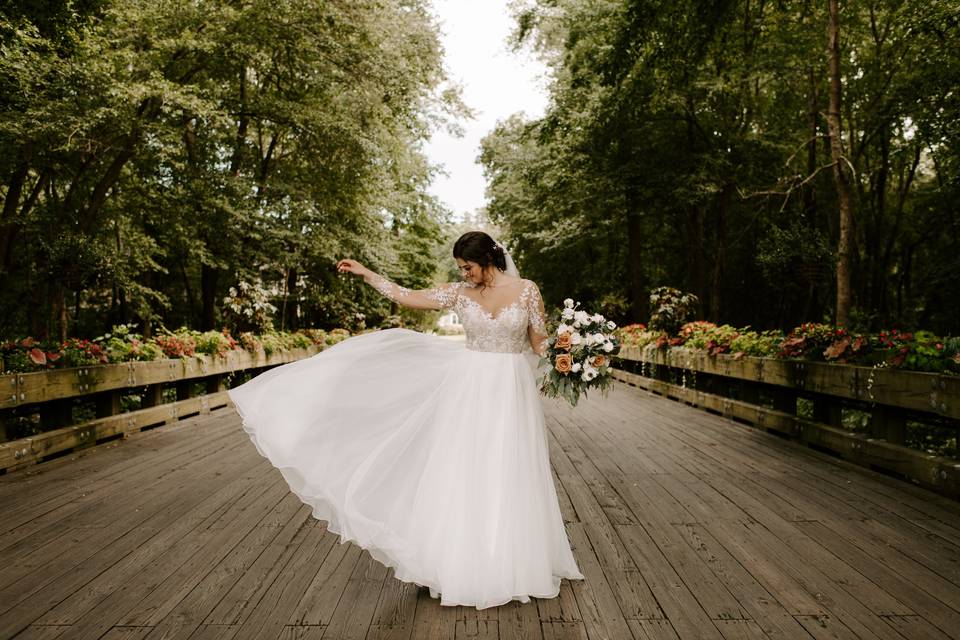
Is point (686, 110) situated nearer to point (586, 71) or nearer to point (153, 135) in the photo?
point (586, 71)

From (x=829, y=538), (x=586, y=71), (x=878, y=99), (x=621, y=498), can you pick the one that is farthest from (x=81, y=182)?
(x=878, y=99)

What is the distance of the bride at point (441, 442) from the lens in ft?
10.2

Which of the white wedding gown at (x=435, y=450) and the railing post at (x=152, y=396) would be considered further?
the railing post at (x=152, y=396)

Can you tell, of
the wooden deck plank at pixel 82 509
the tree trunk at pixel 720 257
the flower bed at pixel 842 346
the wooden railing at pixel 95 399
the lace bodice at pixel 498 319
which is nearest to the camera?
the lace bodice at pixel 498 319

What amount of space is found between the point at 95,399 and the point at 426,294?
5.21 meters

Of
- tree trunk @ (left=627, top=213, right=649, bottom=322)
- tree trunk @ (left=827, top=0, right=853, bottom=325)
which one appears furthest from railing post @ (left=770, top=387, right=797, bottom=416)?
tree trunk @ (left=627, top=213, right=649, bottom=322)

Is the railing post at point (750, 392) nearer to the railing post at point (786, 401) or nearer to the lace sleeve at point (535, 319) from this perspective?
the railing post at point (786, 401)

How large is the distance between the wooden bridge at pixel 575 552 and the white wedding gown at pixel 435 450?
0.21m

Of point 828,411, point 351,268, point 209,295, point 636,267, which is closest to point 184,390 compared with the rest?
point 351,268

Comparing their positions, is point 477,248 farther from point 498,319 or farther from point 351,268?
point 351,268

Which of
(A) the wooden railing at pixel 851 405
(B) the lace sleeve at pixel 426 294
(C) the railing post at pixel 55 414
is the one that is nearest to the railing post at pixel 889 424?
(A) the wooden railing at pixel 851 405

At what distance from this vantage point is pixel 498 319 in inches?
137

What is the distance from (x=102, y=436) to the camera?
684 cm

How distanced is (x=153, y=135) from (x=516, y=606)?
34.8ft
